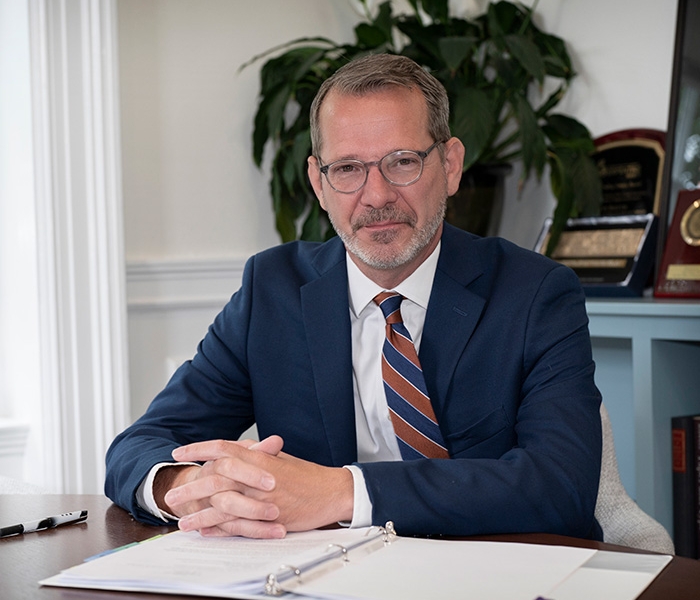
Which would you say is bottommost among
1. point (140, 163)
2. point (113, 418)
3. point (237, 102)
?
point (113, 418)

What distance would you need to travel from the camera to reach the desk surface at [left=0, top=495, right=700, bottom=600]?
927 millimetres

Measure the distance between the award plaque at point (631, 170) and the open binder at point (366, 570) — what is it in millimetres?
1887

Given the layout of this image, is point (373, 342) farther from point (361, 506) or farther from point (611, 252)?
point (611, 252)

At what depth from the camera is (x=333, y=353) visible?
161 cm

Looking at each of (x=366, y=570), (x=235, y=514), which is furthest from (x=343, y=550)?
(x=235, y=514)

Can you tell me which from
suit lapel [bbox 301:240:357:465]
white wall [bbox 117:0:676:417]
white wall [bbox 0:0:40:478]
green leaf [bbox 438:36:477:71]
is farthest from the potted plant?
suit lapel [bbox 301:240:357:465]

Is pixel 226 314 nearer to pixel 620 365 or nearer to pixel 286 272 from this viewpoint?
pixel 286 272

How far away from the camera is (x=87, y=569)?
3.20ft

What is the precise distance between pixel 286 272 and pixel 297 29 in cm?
165

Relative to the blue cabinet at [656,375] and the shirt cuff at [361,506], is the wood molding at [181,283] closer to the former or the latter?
the blue cabinet at [656,375]

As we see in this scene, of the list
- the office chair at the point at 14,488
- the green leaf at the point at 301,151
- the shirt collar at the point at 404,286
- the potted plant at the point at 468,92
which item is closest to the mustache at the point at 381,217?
the shirt collar at the point at 404,286

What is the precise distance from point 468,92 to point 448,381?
4.36ft

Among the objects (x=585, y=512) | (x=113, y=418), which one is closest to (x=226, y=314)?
(x=585, y=512)

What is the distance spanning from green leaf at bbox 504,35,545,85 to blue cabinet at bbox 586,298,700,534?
0.67 metres
